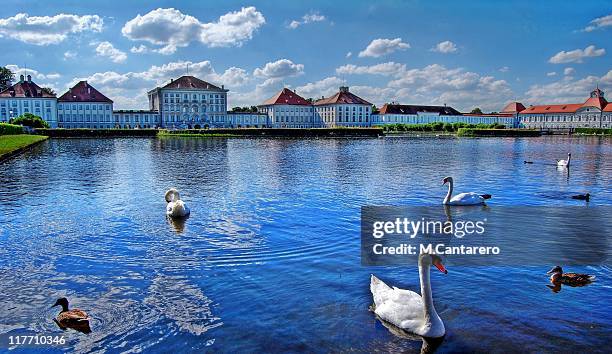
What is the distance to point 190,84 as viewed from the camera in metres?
121

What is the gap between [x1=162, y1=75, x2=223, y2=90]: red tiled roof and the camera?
119688 mm

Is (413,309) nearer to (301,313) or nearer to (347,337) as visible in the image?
(347,337)

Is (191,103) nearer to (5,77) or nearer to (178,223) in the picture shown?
(5,77)

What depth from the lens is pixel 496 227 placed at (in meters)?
11.6

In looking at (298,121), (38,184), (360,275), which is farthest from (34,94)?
(360,275)

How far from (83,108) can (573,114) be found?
130965 mm

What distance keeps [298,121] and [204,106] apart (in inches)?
1058

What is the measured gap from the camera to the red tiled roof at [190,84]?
120 m

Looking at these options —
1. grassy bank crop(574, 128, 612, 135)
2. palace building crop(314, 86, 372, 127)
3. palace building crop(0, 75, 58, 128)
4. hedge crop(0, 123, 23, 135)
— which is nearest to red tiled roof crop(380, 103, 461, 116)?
palace building crop(314, 86, 372, 127)

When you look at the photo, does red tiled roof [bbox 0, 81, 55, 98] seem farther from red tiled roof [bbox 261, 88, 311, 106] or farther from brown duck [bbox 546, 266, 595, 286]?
brown duck [bbox 546, 266, 595, 286]

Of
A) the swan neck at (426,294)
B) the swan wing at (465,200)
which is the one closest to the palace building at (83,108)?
the swan wing at (465,200)

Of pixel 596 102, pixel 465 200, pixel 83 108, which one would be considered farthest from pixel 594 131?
pixel 465 200

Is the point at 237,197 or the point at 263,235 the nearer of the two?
the point at 263,235

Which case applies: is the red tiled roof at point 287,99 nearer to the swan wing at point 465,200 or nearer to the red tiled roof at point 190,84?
the red tiled roof at point 190,84
